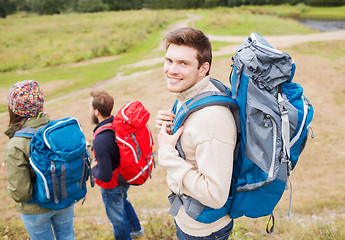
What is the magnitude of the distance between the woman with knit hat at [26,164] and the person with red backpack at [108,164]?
0.42m

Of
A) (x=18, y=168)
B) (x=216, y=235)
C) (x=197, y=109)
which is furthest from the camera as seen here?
(x=18, y=168)

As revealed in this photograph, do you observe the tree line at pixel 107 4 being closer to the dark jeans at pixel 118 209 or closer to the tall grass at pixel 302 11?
the tall grass at pixel 302 11

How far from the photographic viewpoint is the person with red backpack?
8.49 ft

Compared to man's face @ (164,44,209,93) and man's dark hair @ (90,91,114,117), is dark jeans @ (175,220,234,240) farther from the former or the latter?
man's dark hair @ (90,91,114,117)

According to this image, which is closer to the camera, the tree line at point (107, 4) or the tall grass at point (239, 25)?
the tree line at point (107, 4)

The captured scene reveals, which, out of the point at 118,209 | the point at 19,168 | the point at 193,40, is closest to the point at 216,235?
the point at 193,40

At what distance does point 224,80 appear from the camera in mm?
9469

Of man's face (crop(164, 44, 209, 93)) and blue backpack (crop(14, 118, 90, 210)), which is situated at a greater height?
man's face (crop(164, 44, 209, 93))

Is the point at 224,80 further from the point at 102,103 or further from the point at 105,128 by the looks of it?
the point at 105,128

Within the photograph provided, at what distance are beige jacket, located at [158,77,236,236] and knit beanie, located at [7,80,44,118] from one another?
1372 millimetres

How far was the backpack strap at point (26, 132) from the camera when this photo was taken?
218cm

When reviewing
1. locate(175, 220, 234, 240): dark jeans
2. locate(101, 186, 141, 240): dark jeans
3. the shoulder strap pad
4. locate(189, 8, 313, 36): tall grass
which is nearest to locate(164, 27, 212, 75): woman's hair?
locate(175, 220, 234, 240): dark jeans

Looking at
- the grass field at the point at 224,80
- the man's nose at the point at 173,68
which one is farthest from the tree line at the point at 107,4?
the man's nose at the point at 173,68

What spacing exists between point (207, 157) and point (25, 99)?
5.46 ft
